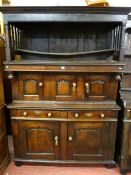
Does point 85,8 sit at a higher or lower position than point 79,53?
higher

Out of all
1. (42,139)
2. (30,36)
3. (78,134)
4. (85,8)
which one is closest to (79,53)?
(85,8)

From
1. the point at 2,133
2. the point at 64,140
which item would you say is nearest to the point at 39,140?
the point at 64,140

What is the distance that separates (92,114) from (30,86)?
76cm

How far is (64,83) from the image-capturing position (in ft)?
6.54

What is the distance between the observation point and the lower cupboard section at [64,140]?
2053mm

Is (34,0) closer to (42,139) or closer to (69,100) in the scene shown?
(69,100)

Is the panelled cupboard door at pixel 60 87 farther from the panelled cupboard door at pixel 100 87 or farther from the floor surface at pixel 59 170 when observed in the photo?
the floor surface at pixel 59 170

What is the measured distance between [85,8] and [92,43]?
534mm

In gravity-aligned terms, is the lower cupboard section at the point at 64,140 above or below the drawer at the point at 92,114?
below

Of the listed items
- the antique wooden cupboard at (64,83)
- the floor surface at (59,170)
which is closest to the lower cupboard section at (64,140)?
the antique wooden cupboard at (64,83)

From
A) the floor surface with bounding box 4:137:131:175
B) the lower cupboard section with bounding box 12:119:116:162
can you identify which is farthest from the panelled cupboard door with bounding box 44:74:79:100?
the floor surface with bounding box 4:137:131:175

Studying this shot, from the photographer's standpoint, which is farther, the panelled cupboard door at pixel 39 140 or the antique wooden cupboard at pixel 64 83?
the panelled cupboard door at pixel 39 140

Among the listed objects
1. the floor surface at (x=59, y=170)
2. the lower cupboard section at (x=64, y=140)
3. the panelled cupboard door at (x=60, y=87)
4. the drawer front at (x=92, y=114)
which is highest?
the panelled cupboard door at (x=60, y=87)

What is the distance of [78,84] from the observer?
6.52ft
